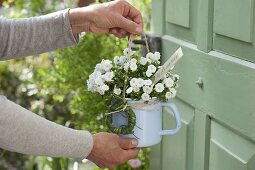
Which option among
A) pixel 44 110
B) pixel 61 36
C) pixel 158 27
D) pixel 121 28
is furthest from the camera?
pixel 44 110

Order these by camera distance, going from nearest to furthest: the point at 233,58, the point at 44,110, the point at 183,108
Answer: the point at 233,58 → the point at 183,108 → the point at 44,110

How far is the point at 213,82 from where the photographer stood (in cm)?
179

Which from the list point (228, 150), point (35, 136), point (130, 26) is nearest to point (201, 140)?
point (228, 150)

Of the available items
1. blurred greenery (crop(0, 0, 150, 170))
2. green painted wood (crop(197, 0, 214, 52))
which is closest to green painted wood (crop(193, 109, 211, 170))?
green painted wood (crop(197, 0, 214, 52))

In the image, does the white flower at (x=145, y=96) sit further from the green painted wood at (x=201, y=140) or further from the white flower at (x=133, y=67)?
the green painted wood at (x=201, y=140)

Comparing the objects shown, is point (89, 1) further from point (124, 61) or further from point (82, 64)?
point (124, 61)

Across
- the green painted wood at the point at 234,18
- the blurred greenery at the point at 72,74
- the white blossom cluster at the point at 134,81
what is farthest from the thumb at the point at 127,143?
the blurred greenery at the point at 72,74

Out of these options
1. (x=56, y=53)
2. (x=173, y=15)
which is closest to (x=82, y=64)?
(x=56, y=53)

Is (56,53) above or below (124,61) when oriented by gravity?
below

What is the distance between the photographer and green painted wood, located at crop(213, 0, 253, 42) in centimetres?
154

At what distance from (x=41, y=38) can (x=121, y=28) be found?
1.04 ft

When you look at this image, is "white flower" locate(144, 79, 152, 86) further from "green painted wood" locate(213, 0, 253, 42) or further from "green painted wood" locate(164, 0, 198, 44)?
"green painted wood" locate(164, 0, 198, 44)

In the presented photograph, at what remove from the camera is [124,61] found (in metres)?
1.68

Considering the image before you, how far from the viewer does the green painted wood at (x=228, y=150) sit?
1.62 m
